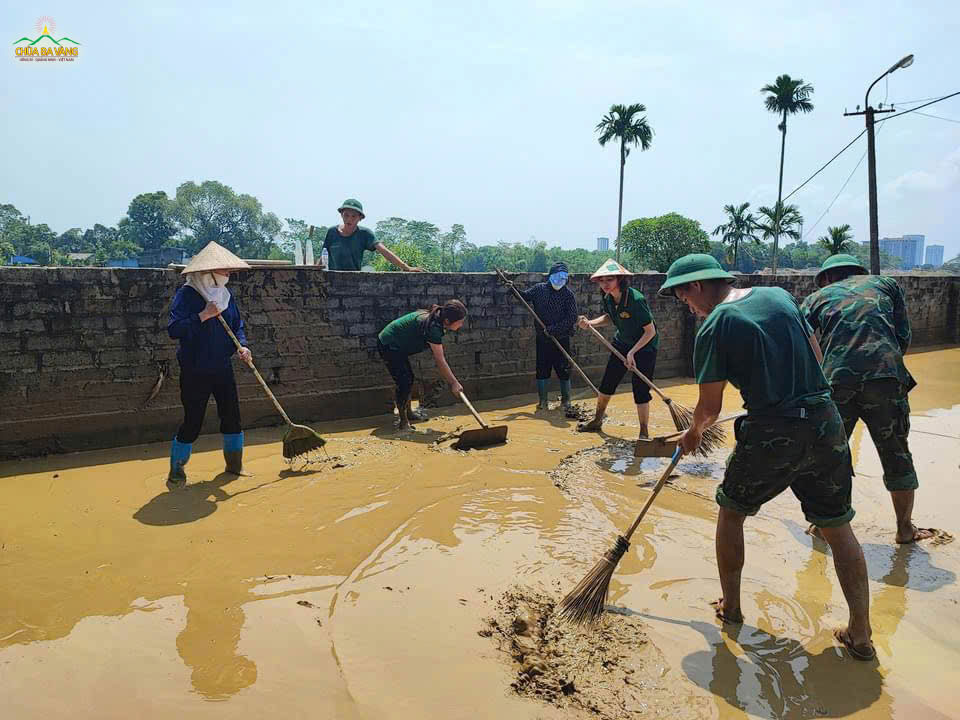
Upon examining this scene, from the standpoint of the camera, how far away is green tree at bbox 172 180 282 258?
298 feet

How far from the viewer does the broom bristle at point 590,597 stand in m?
2.67

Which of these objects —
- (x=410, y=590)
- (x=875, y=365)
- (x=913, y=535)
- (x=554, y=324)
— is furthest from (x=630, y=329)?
(x=410, y=590)

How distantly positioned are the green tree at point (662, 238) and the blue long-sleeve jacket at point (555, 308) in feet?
152

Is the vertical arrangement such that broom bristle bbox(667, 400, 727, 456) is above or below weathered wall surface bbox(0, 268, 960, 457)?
below

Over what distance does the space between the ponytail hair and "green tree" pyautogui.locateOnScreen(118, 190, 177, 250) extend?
93.4 meters

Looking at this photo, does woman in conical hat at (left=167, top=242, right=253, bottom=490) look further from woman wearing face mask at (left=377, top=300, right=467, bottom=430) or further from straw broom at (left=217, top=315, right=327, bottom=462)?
woman wearing face mask at (left=377, top=300, right=467, bottom=430)

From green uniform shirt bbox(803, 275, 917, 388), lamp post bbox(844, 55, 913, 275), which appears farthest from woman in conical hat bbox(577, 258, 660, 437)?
lamp post bbox(844, 55, 913, 275)

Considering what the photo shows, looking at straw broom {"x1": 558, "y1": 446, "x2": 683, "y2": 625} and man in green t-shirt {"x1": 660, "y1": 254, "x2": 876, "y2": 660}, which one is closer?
man in green t-shirt {"x1": 660, "y1": 254, "x2": 876, "y2": 660}

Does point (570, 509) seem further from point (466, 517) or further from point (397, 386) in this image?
point (397, 386)

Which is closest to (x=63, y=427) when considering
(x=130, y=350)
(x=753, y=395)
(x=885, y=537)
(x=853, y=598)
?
(x=130, y=350)

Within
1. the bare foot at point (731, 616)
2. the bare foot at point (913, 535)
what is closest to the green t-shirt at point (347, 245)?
the bare foot at point (731, 616)

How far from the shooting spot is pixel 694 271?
8.78 ft

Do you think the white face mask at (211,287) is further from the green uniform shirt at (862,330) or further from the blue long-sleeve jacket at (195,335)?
the green uniform shirt at (862,330)

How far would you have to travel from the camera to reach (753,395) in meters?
2.47
